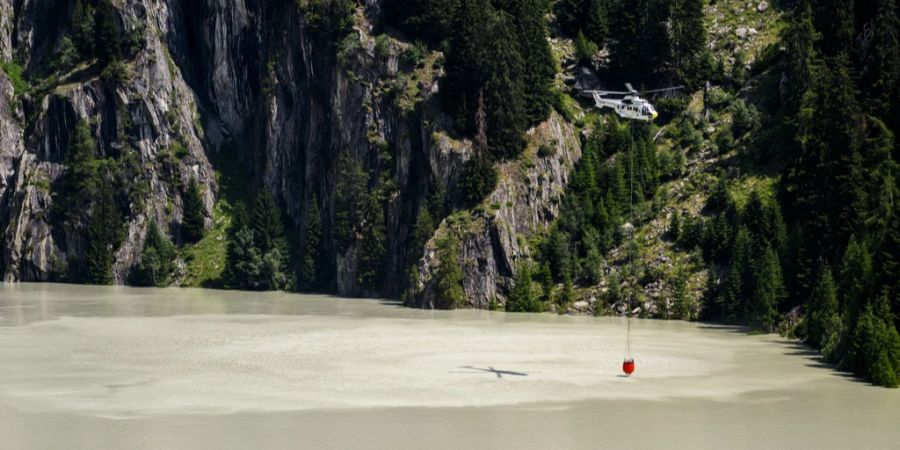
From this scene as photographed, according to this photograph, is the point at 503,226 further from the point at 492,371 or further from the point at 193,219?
the point at 193,219

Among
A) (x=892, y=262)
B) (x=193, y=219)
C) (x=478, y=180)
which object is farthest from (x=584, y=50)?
(x=892, y=262)

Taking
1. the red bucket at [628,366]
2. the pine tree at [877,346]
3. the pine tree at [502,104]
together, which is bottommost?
the red bucket at [628,366]

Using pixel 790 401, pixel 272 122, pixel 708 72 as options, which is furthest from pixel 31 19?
pixel 790 401

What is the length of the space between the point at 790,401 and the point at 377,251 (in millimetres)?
74277

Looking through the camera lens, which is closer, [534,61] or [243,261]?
[534,61]

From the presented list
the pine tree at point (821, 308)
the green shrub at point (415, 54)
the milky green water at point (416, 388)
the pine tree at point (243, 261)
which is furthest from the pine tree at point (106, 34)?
the pine tree at point (821, 308)

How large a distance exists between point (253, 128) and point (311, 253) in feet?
111

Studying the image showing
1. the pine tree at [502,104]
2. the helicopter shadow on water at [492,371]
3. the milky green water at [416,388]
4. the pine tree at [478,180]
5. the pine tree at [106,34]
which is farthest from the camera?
the pine tree at [106,34]

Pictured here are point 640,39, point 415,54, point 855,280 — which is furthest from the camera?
point 415,54

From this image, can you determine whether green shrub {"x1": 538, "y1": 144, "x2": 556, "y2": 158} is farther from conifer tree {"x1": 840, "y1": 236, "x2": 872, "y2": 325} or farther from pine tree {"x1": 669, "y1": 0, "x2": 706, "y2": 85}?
conifer tree {"x1": 840, "y1": 236, "x2": 872, "y2": 325}

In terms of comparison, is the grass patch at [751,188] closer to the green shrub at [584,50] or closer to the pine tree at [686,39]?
the pine tree at [686,39]

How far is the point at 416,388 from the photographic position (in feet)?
181

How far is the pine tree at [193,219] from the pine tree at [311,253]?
21673 millimetres

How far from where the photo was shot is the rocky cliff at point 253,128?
115125mm
